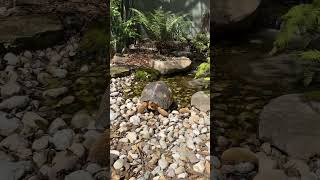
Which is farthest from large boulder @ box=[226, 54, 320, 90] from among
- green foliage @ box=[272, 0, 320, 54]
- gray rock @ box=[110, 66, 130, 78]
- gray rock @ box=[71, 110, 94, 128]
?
gray rock @ box=[71, 110, 94, 128]

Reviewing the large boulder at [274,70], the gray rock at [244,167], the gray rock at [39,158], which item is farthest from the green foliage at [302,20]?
the gray rock at [39,158]

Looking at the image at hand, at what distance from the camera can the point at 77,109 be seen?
3555 millimetres

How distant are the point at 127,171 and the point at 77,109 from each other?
0.90 meters

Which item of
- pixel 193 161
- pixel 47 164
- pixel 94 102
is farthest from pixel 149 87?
pixel 47 164

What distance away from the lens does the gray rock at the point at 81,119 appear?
3345mm

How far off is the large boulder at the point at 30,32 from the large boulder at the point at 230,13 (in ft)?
6.21

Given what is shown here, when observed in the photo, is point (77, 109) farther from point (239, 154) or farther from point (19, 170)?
point (239, 154)

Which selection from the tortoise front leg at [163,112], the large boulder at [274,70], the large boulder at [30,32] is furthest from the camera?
the large boulder at [30,32]

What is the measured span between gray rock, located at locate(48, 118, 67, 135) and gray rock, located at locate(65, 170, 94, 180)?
557mm

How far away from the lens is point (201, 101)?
3650mm

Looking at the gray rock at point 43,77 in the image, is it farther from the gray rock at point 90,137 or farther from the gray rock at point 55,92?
the gray rock at point 90,137

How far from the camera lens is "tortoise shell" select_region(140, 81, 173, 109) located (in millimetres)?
3580

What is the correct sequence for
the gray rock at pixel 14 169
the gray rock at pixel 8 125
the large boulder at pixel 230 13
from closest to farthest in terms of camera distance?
the gray rock at pixel 14 169, the gray rock at pixel 8 125, the large boulder at pixel 230 13

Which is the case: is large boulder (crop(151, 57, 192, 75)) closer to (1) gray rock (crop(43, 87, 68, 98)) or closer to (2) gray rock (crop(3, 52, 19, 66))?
(1) gray rock (crop(43, 87, 68, 98))
